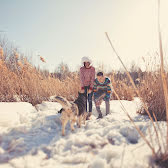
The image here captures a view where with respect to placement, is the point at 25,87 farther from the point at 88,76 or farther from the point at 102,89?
the point at 102,89

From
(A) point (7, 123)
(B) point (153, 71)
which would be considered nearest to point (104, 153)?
(A) point (7, 123)

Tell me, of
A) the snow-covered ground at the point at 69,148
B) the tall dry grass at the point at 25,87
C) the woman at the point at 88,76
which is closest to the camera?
the snow-covered ground at the point at 69,148

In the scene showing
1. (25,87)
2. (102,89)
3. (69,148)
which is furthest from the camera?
(25,87)

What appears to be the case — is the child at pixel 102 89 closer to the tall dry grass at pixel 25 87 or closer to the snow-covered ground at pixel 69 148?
the snow-covered ground at pixel 69 148

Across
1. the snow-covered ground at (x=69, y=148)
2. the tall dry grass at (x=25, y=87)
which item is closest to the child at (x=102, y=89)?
the snow-covered ground at (x=69, y=148)

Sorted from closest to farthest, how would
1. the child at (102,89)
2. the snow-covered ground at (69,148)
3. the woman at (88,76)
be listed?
the snow-covered ground at (69,148), the child at (102,89), the woman at (88,76)

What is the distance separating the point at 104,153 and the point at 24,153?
0.71m

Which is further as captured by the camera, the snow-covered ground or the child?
the child

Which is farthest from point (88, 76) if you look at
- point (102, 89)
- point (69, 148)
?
point (69, 148)

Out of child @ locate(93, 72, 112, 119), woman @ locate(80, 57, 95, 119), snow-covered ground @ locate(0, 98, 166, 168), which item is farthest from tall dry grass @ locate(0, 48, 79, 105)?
snow-covered ground @ locate(0, 98, 166, 168)

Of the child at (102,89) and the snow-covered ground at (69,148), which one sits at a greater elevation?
the child at (102,89)

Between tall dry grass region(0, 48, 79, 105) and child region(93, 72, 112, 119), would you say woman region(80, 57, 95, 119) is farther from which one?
tall dry grass region(0, 48, 79, 105)

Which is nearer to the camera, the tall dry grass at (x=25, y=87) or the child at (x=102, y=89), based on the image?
the child at (x=102, y=89)

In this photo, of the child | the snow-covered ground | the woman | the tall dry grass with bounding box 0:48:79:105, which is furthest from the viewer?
the tall dry grass with bounding box 0:48:79:105
